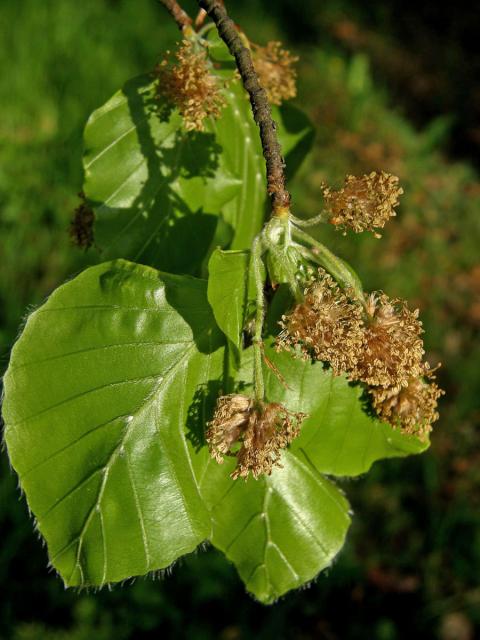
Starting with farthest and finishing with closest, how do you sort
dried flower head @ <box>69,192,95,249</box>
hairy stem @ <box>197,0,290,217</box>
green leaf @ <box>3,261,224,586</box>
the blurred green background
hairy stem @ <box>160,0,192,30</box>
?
the blurred green background < dried flower head @ <box>69,192,95,249</box> < hairy stem @ <box>160,0,192,30</box> < green leaf @ <box>3,261,224,586</box> < hairy stem @ <box>197,0,290,217</box>

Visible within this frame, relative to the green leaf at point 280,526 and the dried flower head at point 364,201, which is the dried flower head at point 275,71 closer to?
the dried flower head at point 364,201

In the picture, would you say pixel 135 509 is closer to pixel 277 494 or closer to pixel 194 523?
pixel 194 523

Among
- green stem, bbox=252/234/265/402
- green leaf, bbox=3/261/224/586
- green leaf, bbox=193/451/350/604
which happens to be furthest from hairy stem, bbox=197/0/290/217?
green leaf, bbox=193/451/350/604

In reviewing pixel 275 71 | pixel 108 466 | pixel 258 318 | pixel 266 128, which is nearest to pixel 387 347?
pixel 258 318

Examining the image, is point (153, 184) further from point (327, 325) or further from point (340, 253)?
point (340, 253)

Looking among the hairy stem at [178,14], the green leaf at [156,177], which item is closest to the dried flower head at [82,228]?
the green leaf at [156,177]

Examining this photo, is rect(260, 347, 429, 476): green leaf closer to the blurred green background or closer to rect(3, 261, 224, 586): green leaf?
rect(3, 261, 224, 586): green leaf
